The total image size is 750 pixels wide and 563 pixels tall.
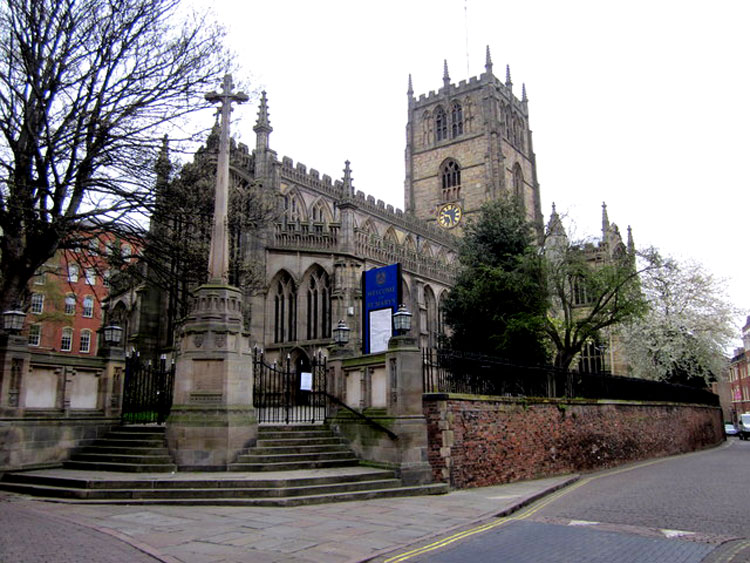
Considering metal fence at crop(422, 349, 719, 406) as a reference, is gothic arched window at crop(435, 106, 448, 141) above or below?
above

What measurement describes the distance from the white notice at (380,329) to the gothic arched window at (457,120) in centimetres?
5514

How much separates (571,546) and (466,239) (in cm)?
2198

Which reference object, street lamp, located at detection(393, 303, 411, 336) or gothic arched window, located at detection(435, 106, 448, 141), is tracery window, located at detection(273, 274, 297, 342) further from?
gothic arched window, located at detection(435, 106, 448, 141)

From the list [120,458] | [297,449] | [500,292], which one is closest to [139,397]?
[120,458]

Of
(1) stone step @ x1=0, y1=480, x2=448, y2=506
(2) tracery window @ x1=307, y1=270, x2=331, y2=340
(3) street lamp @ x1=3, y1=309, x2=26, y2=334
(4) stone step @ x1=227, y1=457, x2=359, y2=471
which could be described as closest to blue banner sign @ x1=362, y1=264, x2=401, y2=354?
(4) stone step @ x1=227, y1=457, x2=359, y2=471

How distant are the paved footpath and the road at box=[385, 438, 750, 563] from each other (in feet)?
2.05

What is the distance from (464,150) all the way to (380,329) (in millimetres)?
54015

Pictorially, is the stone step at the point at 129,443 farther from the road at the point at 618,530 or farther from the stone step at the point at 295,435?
the road at the point at 618,530

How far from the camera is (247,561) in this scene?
6.79 meters

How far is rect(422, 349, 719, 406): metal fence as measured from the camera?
48.1ft

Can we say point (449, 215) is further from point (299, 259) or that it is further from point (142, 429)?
point (142, 429)

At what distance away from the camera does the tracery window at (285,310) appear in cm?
3195

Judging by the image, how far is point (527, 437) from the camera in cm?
1628

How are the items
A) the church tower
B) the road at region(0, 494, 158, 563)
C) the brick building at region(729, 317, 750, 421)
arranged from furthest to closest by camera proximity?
the brick building at region(729, 317, 750, 421) < the church tower < the road at region(0, 494, 158, 563)
